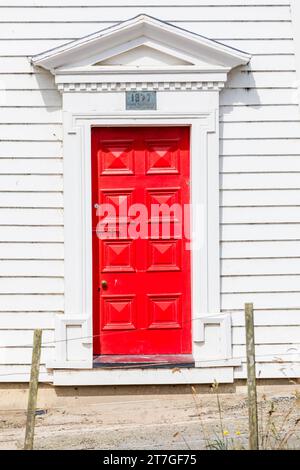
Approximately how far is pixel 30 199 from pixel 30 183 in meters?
0.16

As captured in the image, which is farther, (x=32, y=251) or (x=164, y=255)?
(x=164, y=255)

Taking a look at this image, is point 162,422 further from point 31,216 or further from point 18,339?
point 31,216

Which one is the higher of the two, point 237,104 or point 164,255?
point 237,104

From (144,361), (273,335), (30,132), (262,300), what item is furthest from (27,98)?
(273,335)

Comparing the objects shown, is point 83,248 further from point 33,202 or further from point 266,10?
point 266,10

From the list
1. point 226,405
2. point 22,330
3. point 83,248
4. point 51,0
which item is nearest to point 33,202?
point 83,248

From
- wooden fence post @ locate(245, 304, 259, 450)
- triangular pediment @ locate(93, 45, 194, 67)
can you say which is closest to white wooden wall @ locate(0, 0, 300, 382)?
triangular pediment @ locate(93, 45, 194, 67)

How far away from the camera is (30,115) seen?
991 centimetres

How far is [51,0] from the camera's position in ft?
32.5

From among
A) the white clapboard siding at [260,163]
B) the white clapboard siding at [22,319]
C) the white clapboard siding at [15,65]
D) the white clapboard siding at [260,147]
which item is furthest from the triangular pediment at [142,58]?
the white clapboard siding at [22,319]

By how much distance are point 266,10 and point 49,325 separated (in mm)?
3950

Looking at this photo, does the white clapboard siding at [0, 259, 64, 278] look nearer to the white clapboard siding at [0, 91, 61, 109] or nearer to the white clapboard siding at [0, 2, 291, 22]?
the white clapboard siding at [0, 91, 61, 109]

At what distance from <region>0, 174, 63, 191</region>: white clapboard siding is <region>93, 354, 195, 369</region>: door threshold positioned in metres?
1.84

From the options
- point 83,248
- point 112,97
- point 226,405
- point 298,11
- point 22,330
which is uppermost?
point 298,11
